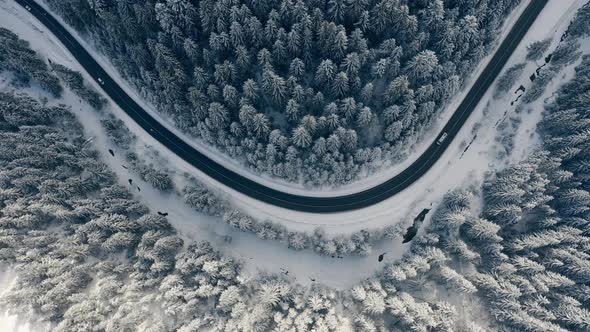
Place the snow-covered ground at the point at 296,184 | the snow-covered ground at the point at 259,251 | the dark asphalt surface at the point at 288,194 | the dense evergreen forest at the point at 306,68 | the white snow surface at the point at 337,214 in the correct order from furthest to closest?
1. the snow-covered ground at the point at 296,184
2. the dark asphalt surface at the point at 288,194
3. the white snow surface at the point at 337,214
4. the snow-covered ground at the point at 259,251
5. the dense evergreen forest at the point at 306,68

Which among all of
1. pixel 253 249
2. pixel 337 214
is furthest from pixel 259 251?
pixel 337 214

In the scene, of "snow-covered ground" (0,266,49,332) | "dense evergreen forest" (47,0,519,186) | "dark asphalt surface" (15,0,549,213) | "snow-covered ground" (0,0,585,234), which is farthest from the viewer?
"dark asphalt surface" (15,0,549,213)

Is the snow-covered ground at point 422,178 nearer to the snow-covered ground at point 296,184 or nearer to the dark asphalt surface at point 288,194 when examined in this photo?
the dark asphalt surface at point 288,194

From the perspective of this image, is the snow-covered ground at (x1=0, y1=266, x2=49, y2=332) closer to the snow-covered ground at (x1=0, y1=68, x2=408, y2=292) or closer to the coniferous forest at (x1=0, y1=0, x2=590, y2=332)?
the coniferous forest at (x1=0, y1=0, x2=590, y2=332)

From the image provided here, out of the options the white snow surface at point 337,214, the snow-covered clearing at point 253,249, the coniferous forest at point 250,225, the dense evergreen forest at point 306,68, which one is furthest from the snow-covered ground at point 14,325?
the dense evergreen forest at point 306,68

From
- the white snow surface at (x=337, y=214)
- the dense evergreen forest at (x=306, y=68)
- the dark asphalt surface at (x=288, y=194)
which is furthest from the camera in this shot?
the dark asphalt surface at (x=288, y=194)

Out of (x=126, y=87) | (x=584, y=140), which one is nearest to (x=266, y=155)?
(x=126, y=87)

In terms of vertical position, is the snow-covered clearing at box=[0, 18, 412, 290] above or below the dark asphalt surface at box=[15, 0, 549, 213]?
below

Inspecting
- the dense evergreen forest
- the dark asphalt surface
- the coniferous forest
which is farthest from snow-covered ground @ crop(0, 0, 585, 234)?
the dense evergreen forest
